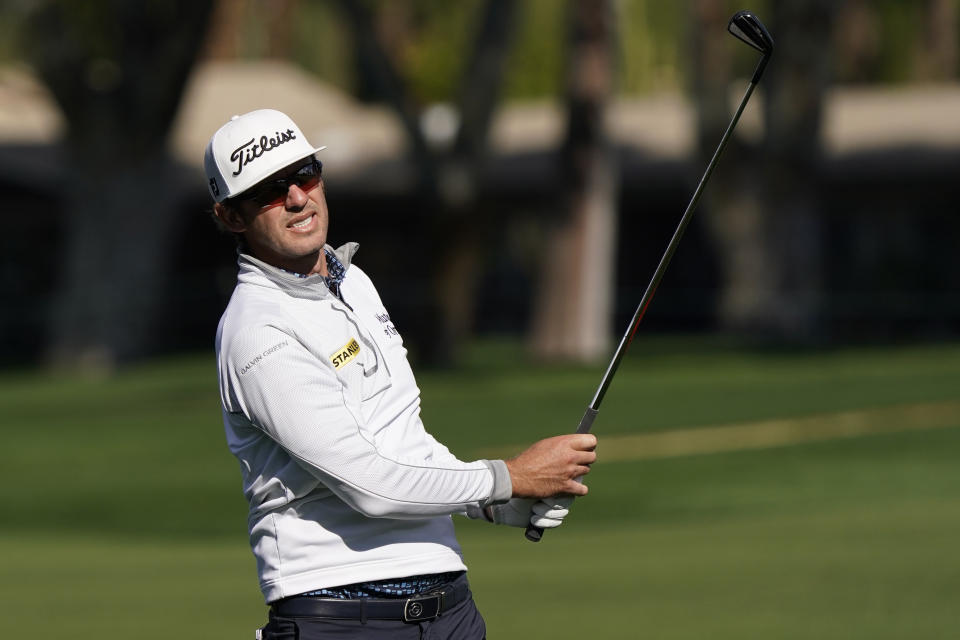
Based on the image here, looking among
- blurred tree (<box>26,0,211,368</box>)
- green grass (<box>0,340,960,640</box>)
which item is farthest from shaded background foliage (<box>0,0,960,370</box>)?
green grass (<box>0,340,960,640</box>)

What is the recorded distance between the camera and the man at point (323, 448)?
4.14m

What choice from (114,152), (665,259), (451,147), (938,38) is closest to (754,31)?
(665,259)

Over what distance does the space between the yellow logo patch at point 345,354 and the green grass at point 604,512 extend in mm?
5037

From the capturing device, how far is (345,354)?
4.25 m

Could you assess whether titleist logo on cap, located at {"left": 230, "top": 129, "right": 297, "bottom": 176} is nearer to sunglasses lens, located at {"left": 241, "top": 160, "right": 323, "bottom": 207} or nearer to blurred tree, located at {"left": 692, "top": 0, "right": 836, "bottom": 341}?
sunglasses lens, located at {"left": 241, "top": 160, "right": 323, "bottom": 207}

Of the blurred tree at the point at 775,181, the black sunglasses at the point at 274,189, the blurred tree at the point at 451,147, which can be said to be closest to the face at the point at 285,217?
the black sunglasses at the point at 274,189

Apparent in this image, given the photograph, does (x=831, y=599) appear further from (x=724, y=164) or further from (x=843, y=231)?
(x=843, y=231)

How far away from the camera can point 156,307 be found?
30.1 meters

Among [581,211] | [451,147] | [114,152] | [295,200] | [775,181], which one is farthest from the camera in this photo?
[775,181]

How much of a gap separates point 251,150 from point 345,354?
0.56 m

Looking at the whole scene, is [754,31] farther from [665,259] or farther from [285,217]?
[285,217]

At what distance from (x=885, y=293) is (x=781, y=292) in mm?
3562

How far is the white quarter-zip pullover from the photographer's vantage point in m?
4.13

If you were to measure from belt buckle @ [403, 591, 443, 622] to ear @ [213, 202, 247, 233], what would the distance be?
1016mm
